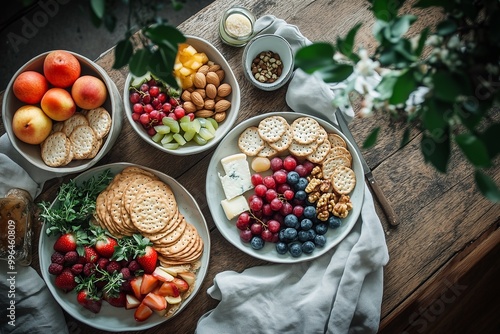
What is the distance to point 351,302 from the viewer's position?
4.78ft

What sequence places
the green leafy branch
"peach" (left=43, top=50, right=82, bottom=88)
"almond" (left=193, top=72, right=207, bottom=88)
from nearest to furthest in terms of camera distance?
the green leafy branch
"peach" (left=43, top=50, right=82, bottom=88)
"almond" (left=193, top=72, right=207, bottom=88)

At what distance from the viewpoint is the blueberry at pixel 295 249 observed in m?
1.45

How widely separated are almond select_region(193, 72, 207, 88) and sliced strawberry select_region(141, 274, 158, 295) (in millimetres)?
577

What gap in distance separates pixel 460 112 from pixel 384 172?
0.82 meters

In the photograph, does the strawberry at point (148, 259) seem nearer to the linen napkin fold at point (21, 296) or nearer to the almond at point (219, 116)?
the linen napkin fold at point (21, 296)

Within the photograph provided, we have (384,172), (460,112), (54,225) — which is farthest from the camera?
(384,172)

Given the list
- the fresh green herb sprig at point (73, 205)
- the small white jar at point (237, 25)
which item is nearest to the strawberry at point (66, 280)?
the fresh green herb sprig at point (73, 205)

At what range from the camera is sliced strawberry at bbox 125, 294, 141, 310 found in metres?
1.42

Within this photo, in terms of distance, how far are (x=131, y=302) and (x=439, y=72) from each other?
42.6 inches

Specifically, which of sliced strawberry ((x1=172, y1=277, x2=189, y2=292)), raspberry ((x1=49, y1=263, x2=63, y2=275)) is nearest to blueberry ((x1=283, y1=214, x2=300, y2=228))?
sliced strawberry ((x1=172, y1=277, x2=189, y2=292))

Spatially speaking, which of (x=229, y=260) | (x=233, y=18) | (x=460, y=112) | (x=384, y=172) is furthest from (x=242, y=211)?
(x=460, y=112)

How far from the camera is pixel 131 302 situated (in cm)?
142

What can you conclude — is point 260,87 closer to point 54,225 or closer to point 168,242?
point 168,242

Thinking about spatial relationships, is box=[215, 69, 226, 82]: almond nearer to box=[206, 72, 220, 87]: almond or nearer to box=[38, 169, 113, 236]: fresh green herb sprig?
box=[206, 72, 220, 87]: almond
